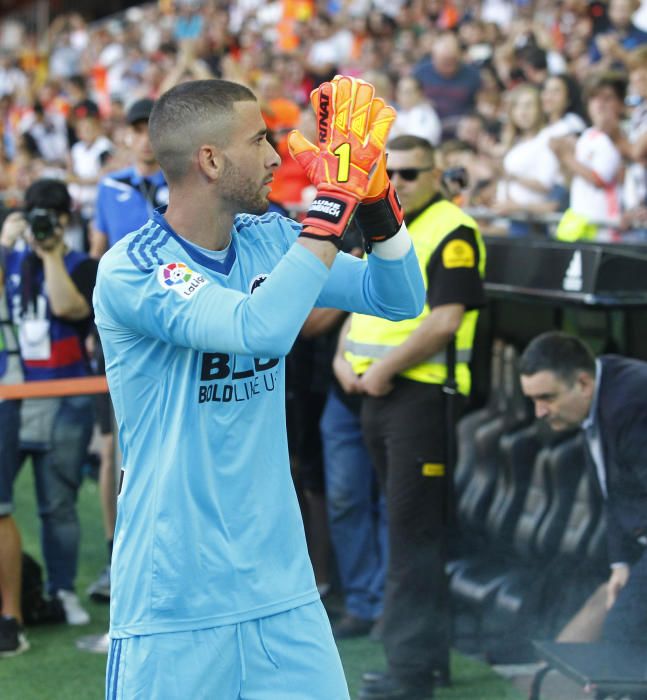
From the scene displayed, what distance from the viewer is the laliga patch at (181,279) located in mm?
2449

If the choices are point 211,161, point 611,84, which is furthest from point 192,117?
point 611,84

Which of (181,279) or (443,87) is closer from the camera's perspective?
(181,279)

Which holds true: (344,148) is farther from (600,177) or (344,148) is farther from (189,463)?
(600,177)

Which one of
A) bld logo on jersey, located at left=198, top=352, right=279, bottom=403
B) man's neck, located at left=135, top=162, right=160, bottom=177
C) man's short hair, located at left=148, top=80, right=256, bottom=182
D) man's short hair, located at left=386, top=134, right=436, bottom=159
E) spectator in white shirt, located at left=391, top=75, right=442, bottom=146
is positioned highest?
spectator in white shirt, located at left=391, top=75, right=442, bottom=146

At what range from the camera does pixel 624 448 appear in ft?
14.8

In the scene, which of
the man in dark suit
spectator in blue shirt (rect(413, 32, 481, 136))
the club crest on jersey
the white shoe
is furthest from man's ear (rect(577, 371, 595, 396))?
spectator in blue shirt (rect(413, 32, 481, 136))

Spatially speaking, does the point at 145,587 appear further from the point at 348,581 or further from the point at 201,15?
the point at 201,15

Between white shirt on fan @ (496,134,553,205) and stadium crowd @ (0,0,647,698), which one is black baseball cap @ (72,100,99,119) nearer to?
stadium crowd @ (0,0,647,698)

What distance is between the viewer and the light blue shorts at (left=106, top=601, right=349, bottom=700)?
2.58 m

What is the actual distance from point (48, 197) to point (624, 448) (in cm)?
→ 287

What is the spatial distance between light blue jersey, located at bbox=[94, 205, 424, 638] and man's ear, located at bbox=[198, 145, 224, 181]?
0.51ft

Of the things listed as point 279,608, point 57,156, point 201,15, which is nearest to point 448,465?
point 279,608

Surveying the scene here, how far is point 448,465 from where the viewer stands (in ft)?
16.2

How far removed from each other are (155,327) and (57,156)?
13.3m
